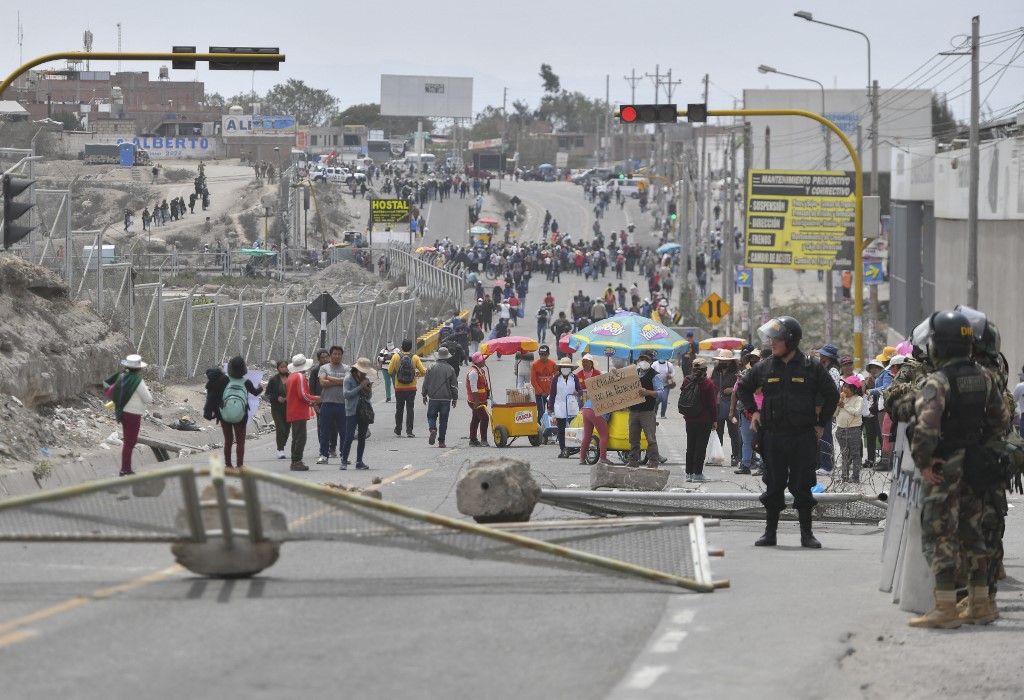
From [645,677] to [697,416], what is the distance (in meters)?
12.1

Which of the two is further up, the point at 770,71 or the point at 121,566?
the point at 770,71

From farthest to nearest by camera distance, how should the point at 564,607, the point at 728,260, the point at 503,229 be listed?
the point at 503,229 < the point at 728,260 < the point at 564,607

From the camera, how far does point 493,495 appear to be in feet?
36.8

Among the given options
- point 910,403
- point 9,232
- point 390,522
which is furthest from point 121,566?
point 9,232

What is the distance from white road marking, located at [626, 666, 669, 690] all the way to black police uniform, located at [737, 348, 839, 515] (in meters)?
4.54

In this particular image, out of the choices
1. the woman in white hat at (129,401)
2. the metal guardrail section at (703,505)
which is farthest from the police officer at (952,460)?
the woman in white hat at (129,401)

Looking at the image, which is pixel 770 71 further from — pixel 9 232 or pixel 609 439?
pixel 9 232

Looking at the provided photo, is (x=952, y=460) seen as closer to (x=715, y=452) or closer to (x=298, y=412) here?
(x=298, y=412)

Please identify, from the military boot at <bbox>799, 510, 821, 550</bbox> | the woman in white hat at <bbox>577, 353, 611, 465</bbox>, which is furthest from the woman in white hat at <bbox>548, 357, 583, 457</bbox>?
the military boot at <bbox>799, 510, 821, 550</bbox>

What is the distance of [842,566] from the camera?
1042cm

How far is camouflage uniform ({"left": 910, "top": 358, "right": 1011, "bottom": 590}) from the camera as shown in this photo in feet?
27.3

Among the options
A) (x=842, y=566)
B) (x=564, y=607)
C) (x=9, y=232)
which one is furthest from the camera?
(x=9, y=232)

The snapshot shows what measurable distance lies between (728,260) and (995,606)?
53.1 metres

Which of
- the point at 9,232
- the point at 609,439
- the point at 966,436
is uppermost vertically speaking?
the point at 9,232
